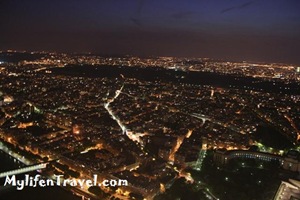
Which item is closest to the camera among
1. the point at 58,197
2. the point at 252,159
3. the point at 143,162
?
the point at 58,197

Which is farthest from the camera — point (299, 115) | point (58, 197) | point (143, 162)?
point (299, 115)

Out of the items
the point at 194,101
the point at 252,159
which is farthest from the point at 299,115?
the point at 252,159

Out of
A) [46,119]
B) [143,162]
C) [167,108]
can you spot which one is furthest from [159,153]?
[167,108]

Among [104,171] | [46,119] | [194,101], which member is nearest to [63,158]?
[104,171]

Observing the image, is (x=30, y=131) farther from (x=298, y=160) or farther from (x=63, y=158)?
(x=298, y=160)

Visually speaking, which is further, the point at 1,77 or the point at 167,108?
the point at 1,77

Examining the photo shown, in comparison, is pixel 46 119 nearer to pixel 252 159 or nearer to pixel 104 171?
pixel 104 171

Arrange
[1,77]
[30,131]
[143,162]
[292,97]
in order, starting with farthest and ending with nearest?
[1,77]
[292,97]
[30,131]
[143,162]

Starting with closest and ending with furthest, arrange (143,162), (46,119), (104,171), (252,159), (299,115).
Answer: (104,171) < (143,162) < (252,159) < (46,119) < (299,115)

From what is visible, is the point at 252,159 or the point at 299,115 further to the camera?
the point at 299,115
